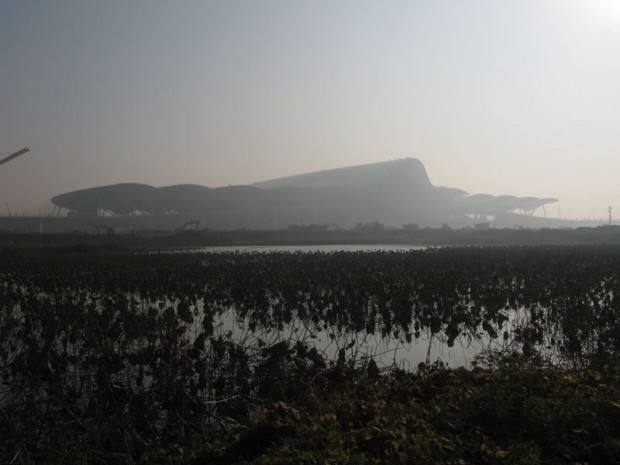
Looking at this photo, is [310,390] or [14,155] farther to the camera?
[14,155]

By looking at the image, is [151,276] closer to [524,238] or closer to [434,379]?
[434,379]

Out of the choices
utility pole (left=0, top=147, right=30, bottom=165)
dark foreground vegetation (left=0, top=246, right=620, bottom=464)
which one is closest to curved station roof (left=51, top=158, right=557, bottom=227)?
utility pole (left=0, top=147, right=30, bottom=165)

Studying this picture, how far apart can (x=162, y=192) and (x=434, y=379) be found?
11055 cm

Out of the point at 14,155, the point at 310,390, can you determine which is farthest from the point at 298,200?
the point at 310,390

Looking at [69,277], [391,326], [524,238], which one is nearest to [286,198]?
[524,238]

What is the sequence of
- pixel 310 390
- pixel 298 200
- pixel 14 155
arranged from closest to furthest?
pixel 310 390 → pixel 14 155 → pixel 298 200

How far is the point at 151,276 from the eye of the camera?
18562mm

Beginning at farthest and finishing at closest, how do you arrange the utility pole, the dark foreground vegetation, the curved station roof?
1. the curved station roof
2. the utility pole
3. the dark foreground vegetation

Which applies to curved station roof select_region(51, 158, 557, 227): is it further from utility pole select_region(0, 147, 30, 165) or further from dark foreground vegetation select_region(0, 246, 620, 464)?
dark foreground vegetation select_region(0, 246, 620, 464)

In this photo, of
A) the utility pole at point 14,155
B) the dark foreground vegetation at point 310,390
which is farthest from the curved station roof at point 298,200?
the dark foreground vegetation at point 310,390

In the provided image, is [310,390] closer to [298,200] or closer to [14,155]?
[14,155]

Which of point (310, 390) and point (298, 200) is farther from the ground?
point (298, 200)

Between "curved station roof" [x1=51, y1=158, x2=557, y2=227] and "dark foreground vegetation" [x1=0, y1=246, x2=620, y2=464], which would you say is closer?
"dark foreground vegetation" [x1=0, y1=246, x2=620, y2=464]

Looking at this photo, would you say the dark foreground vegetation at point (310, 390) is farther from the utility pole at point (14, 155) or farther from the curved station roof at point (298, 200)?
the curved station roof at point (298, 200)
